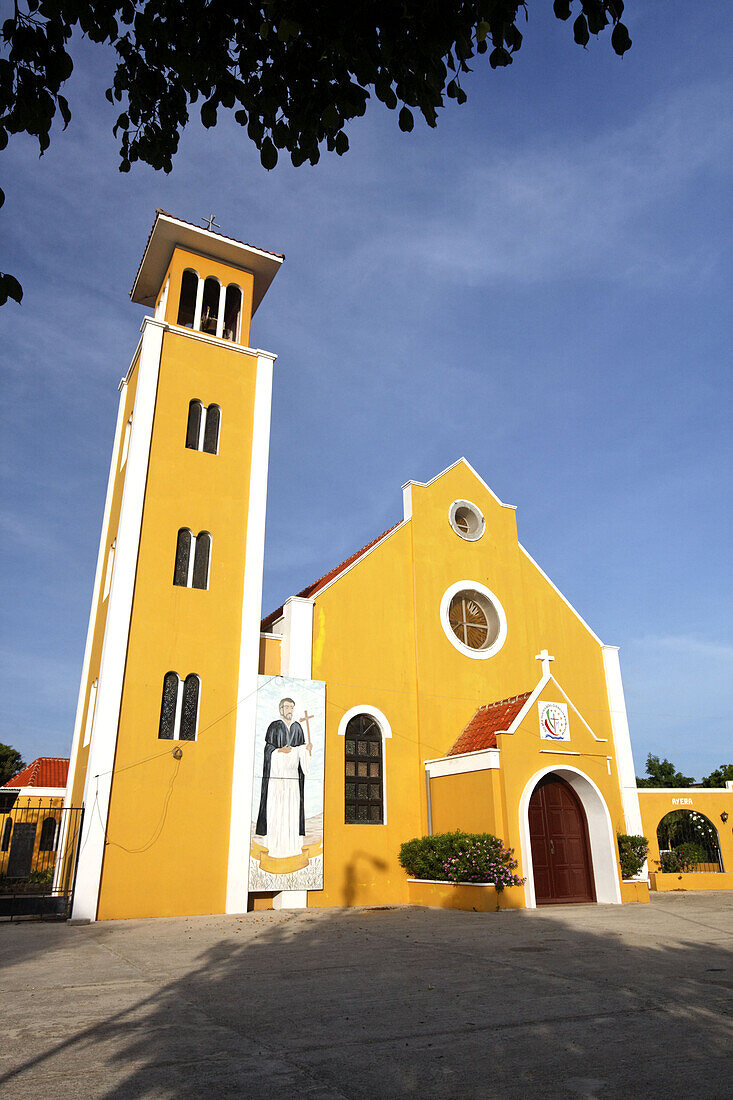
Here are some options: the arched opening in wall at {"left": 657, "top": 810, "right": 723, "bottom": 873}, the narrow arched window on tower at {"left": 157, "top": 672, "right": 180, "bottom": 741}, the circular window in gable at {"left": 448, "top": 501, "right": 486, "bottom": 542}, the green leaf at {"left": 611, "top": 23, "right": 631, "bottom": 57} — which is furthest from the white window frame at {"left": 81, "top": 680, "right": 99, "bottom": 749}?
the arched opening in wall at {"left": 657, "top": 810, "right": 723, "bottom": 873}

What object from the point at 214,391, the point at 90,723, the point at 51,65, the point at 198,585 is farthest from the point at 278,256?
the point at 51,65

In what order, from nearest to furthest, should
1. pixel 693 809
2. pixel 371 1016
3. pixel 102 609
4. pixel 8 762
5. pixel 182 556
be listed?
pixel 371 1016
pixel 182 556
pixel 102 609
pixel 693 809
pixel 8 762

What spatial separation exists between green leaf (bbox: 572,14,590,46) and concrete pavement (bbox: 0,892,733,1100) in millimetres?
6009

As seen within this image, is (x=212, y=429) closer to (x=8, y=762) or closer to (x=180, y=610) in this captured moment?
(x=180, y=610)

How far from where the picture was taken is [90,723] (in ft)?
55.1

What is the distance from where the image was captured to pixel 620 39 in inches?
182

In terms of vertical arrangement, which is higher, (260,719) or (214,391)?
(214,391)

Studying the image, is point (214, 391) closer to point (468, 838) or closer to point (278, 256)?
point (278, 256)

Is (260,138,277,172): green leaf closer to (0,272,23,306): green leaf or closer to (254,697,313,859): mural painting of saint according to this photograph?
(0,272,23,306): green leaf

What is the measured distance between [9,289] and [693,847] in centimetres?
2544

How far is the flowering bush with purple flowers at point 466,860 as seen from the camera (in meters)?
14.9

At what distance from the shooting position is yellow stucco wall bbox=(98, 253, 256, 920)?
14.5m

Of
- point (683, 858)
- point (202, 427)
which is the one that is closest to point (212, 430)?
point (202, 427)

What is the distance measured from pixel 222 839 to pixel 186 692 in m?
3.04
